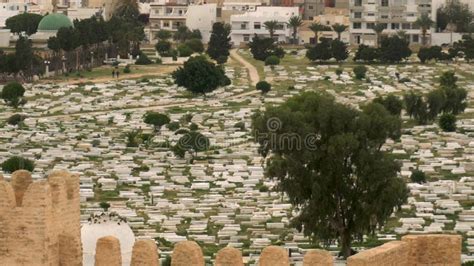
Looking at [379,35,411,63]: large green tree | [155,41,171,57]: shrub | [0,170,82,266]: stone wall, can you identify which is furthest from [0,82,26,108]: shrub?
[0,170,82,266]: stone wall

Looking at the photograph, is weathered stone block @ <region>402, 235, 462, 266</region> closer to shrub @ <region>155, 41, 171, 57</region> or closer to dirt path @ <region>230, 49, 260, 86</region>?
dirt path @ <region>230, 49, 260, 86</region>

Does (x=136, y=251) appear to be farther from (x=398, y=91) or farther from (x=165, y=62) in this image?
(x=165, y=62)

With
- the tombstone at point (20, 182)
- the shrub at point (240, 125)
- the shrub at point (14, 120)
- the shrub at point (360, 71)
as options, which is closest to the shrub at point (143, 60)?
the shrub at point (360, 71)

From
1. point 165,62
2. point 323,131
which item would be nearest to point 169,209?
point 323,131

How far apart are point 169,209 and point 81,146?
23.4 metres

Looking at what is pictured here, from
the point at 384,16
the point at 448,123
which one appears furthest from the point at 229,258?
the point at 384,16

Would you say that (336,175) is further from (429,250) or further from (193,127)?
(193,127)

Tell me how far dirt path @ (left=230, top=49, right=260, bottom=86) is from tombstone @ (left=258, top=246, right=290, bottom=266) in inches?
4310

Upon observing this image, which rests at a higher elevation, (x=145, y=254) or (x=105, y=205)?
(x=145, y=254)

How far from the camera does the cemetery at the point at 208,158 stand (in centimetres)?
6312

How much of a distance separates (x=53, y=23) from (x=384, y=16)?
114 feet

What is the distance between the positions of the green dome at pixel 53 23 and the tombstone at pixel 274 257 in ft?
490

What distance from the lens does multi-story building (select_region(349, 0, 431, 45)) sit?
189375 millimetres

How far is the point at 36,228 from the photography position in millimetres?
25188
